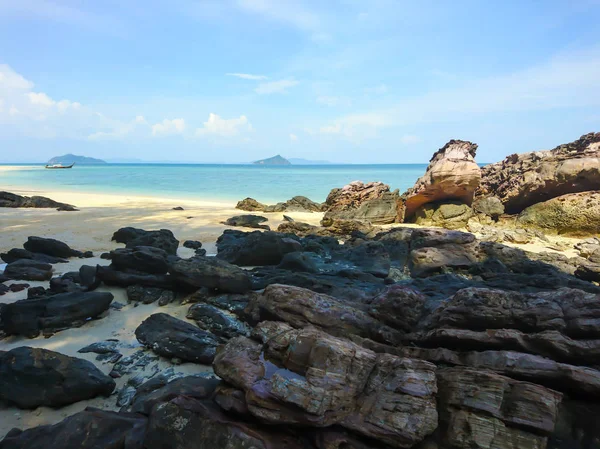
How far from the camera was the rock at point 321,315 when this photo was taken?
341 cm

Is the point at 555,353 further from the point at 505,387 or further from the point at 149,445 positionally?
the point at 149,445

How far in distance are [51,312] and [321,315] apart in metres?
3.52

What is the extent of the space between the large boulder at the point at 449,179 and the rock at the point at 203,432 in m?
14.1

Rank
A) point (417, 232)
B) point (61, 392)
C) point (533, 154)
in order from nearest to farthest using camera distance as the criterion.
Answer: point (61, 392) → point (417, 232) → point (533, 154)

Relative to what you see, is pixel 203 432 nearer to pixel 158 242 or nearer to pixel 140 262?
pixel 140 262

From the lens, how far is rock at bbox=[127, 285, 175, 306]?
5.63 metres

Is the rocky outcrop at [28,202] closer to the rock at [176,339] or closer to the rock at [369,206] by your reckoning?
the rock at [369,206]

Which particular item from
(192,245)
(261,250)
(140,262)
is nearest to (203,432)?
(140,262)

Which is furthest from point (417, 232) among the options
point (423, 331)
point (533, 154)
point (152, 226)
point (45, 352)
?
point (533, 154)

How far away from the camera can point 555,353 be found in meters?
2.77

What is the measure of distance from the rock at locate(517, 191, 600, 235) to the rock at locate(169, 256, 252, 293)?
39.9 feet

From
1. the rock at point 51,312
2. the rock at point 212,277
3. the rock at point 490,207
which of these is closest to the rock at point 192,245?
the rock at point 212,277

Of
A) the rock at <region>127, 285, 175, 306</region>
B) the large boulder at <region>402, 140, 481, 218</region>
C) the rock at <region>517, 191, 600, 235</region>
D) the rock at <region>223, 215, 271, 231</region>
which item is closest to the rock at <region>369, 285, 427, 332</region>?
the rock at <region>127, 285, 175, 306</region>

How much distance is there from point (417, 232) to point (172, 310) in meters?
5.78
